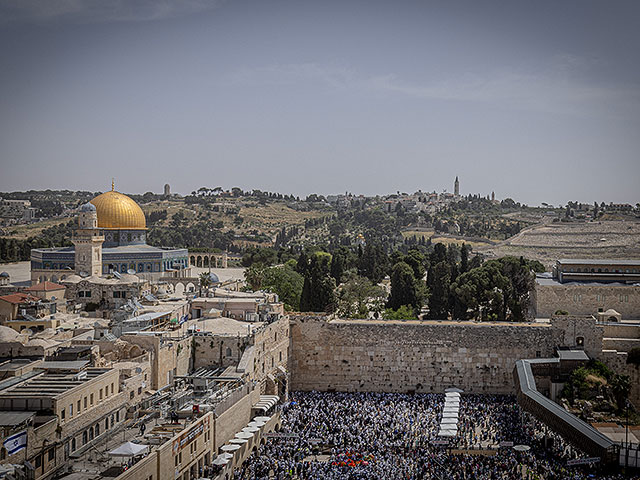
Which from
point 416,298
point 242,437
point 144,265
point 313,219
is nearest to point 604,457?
point 242,437

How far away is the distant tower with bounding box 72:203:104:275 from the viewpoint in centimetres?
4119

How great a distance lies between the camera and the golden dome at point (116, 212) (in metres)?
46.2

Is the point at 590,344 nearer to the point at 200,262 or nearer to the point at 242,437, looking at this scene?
the point at 242,437

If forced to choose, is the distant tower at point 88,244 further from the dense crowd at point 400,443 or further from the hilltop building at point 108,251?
the dense crowd at point 400,443

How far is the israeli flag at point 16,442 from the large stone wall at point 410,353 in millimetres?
16462

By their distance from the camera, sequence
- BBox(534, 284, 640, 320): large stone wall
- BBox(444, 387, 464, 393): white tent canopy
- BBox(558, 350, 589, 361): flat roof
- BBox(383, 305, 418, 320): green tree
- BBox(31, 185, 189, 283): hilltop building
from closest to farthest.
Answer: BBox(558, 350, 589, 361): flat roof < BBox(444, 387, 464, 393): white tent canopy < BBox(534, 284, 640, 320): large stone wall < BBox(383, 305, 418, 320): green tree < BBox(31, 185, 189, 283): hilltop building

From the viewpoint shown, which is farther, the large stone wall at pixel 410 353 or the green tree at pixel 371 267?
the green tree at pixel 371 267

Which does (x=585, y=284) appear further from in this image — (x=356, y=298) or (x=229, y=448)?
(x=229, y=448)

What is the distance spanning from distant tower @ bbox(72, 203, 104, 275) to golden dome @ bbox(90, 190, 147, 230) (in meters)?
4.07

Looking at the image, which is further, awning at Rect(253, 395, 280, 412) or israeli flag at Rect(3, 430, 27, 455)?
awning at Rect(253, 395, 280, 412)

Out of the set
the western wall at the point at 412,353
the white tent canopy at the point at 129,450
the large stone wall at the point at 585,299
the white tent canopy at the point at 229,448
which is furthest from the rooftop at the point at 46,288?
the large stone wall at the point at 585,299

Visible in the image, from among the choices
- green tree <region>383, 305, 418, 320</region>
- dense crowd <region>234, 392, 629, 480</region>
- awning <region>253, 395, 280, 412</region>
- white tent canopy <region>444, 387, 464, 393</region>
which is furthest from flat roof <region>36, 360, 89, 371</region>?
green tree <region>383, 305, 418, 320</region>

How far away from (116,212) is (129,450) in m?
31.8

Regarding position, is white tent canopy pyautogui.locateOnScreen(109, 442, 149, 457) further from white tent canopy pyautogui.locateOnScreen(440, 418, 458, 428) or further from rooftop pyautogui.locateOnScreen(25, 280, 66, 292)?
rooftop pyautogui.locateOnScreen(25, 280, 66, 292)
